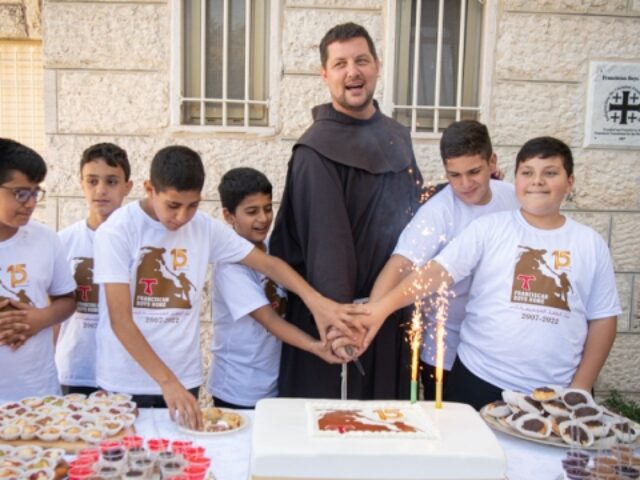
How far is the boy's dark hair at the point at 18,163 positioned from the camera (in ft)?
9.20

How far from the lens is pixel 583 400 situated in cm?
230

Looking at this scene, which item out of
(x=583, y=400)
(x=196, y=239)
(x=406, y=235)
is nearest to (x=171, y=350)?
(x=196, y=239)

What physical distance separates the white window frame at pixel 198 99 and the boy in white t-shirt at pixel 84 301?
1.58 metres

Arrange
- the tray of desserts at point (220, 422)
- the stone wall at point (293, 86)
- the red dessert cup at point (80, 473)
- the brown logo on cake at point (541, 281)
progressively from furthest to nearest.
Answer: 1. the stone wall at point (293, 86)
2. the brown logo on cake at point (541, 281)
3. the tray of desserts at point (220, 422)
4. the red dessert cup at point (80, 473)

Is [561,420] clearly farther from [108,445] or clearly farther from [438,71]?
[438,71]

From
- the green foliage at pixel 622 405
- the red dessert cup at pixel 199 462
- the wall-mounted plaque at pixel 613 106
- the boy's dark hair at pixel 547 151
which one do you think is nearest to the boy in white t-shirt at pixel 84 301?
the red dessert cup at pixel 199 462

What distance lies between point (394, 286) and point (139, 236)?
3.89 feet

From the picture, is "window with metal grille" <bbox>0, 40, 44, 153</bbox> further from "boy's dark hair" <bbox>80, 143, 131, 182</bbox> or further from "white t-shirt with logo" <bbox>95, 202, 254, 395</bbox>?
"white t-shirt with logo" <bbox>95, 202, 254, 395</bbox>

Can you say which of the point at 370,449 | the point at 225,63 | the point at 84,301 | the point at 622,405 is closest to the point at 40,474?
the point at 370,449

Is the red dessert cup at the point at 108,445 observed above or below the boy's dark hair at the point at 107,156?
below

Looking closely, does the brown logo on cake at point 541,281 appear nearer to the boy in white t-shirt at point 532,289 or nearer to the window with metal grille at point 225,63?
the boy in white t-shirt at point 532,289

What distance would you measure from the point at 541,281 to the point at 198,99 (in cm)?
326

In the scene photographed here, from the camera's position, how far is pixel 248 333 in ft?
10.2

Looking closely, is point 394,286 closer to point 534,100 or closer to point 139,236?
point 139,236
